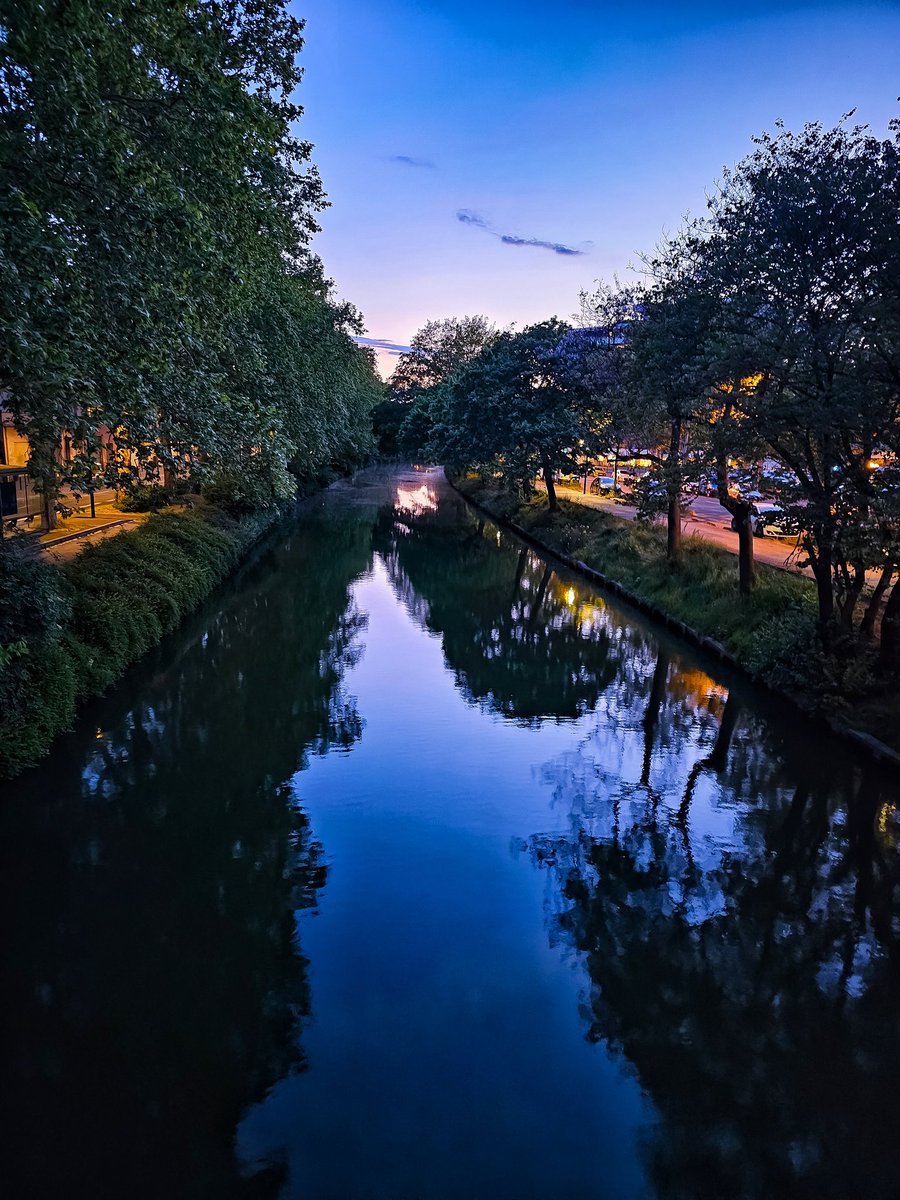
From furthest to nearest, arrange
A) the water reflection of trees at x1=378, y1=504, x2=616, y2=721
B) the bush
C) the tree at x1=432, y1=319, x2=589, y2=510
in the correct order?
the tree at x1=432, y1=319, x2=589, y2=510
the bush
the water reflection of trees at x1=378, y1=504, x2=616, y2=721

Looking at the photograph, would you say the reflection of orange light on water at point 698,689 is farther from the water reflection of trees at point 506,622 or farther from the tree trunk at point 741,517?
the tree trunk at point 741,517

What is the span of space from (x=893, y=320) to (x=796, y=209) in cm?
331

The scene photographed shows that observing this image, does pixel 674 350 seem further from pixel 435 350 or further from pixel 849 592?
pixel 435 350

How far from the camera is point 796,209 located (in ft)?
45.4

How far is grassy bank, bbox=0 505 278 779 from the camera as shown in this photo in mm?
11984

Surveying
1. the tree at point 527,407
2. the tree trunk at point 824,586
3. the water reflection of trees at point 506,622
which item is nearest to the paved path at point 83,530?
the water reflection of trees at point 506,622

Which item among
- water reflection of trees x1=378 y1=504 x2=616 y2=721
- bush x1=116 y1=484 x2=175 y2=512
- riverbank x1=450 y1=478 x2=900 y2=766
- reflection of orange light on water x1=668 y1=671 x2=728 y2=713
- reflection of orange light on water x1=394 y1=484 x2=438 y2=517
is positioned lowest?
water reflection of trees x1=378 y1=504 x2=616 y2=721

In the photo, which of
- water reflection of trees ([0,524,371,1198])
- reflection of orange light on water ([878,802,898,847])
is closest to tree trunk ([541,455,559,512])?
water reflection of trees ([0,524,371,1198])

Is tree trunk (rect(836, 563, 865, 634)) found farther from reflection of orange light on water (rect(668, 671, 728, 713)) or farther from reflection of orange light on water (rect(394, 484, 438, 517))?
reflection of orange light on water (rect(394, 484, 438, 517))

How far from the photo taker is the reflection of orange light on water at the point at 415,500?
5836 centimetres

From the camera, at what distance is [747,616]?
19.7 meters

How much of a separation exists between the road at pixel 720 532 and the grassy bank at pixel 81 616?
14.0m

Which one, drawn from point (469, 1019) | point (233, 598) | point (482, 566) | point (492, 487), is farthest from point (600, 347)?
point (492, 487)

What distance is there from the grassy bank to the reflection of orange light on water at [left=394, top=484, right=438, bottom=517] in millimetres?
32173
